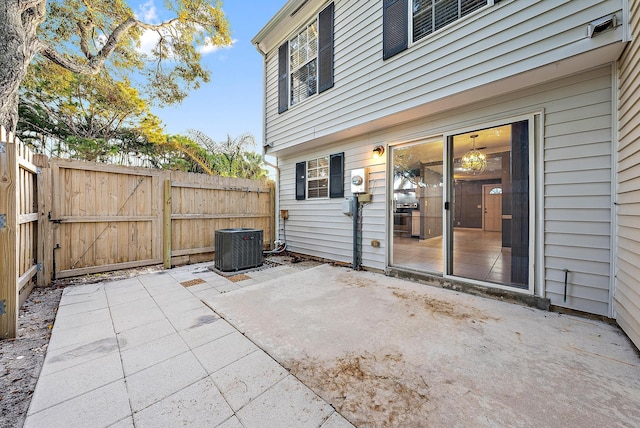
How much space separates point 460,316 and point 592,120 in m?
2.48

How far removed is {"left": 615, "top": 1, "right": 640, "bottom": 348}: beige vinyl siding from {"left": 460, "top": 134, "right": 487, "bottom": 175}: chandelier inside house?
3.91 ft

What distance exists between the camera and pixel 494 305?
2.74 meters

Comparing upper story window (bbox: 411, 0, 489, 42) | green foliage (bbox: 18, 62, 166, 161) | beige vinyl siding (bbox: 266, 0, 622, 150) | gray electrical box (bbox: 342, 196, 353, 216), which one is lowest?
gray electrical box (bbox: 342, 196, 353, 216)

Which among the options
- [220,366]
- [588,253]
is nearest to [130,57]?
[220,366]

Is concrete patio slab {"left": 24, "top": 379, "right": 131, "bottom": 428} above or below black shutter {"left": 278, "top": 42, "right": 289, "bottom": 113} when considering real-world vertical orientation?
below

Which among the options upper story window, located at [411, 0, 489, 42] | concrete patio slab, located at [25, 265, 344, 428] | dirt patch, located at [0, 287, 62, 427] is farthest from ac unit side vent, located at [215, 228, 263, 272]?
upper story window, located at [411, 0, 489, 42]

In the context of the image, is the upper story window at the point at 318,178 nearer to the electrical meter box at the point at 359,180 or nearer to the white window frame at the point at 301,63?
the electrical meter box at the point at 359,180

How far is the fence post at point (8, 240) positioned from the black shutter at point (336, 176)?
4181 mm

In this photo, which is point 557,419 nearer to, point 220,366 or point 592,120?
point 220,366

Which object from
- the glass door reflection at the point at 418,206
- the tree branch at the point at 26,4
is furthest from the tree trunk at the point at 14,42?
the glass door reflection at the point at 418,206

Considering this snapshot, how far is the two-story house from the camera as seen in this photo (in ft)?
7.41

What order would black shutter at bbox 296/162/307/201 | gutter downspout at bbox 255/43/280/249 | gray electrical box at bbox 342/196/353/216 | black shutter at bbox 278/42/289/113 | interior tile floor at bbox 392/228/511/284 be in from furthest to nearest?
gutter downspout at bbox 255/43/280/249, black shutter at bbox 296/162/307/201, black shutter at bbox 278/42/289/113, gray electrical box at bbox 342/196/353/216, interior tile floor at bbox 392/228/511/284

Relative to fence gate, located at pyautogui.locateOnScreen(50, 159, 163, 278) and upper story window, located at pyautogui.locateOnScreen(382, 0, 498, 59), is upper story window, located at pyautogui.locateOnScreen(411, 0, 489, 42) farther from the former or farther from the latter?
fence gate, located at pyautogui.locateOnScreen(50, 159, 163, 278)

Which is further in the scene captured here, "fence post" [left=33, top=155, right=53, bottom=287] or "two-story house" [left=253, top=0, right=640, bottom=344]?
"fence post" [left=33, top=155, right=53, bottom=287]
